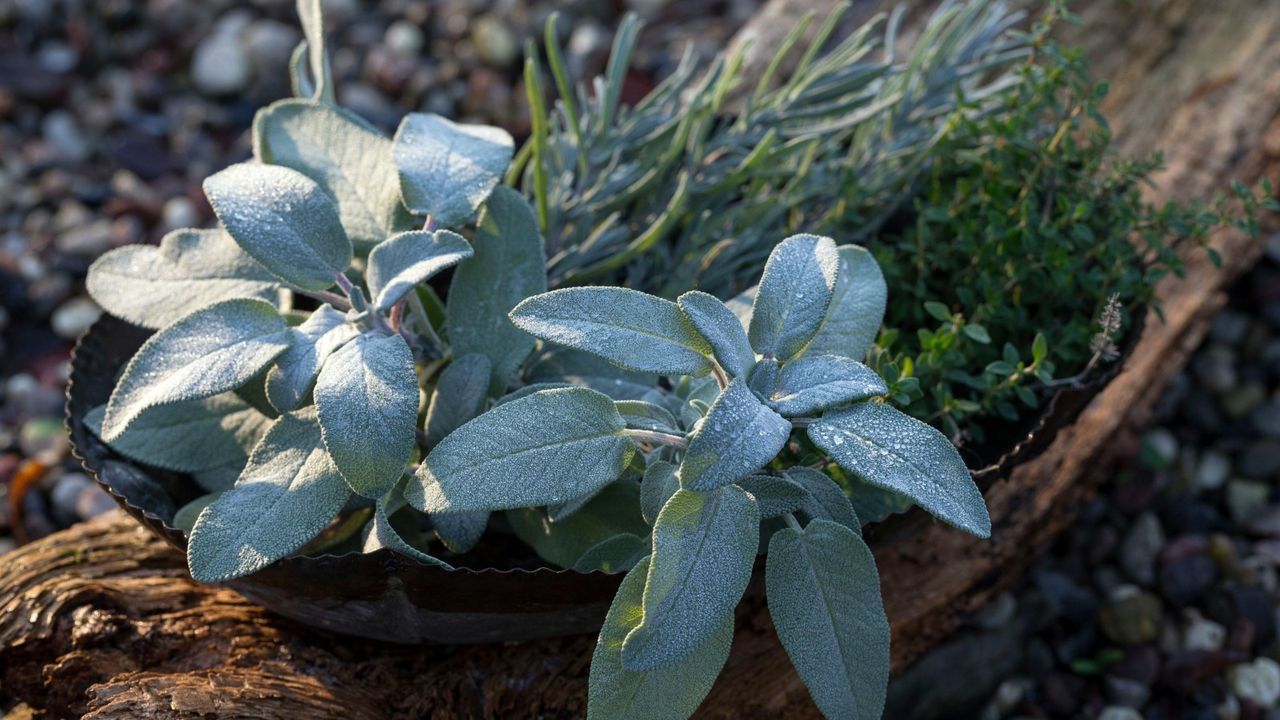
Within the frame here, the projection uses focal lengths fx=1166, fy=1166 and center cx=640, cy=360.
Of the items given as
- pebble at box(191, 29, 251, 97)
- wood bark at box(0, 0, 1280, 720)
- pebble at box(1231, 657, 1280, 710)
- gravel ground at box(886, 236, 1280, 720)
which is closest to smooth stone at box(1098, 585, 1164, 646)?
gravel ground at box(886, 236, 1280, 720)

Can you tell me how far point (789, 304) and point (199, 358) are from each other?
1.64ft

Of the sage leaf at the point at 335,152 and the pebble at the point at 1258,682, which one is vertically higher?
the sage leaf at the point at 335,152

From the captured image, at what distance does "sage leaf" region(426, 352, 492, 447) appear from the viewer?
106 centimetres

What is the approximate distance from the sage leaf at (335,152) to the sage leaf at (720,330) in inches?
15.4

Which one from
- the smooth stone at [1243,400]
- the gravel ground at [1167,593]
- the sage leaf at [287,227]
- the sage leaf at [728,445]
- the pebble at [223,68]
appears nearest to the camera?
the sage leaf at [728,445]

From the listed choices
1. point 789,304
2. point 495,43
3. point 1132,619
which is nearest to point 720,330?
point 789,304

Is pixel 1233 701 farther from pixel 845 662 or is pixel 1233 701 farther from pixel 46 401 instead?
pixel 46 401

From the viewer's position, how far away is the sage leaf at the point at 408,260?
3.17 ft

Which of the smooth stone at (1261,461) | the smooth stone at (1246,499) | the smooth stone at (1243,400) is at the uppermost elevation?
the smooth stone at (1243,400)

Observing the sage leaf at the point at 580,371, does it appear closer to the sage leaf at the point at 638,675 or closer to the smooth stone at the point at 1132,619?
the sage leaf at the point at 638,675

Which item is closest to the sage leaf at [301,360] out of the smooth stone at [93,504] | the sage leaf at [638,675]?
the sage leaf at [638,675]

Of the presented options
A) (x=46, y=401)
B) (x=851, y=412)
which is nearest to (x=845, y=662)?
(x=851, y=412)

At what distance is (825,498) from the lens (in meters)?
1.00

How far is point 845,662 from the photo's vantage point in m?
0.93
